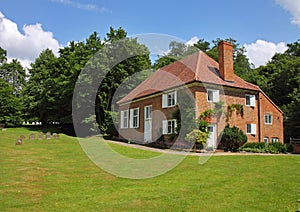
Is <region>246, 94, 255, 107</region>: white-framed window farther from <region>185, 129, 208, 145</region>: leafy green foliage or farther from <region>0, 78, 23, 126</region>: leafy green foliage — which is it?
<region>0, 78, 23, 126</region>: leafy green foliage

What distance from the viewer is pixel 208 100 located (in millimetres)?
23500

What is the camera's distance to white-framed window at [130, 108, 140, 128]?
1193 inches

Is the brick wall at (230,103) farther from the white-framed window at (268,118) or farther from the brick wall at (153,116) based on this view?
the brick wall at (153,116)

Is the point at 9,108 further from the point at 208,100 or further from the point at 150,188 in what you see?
the point at 150,188

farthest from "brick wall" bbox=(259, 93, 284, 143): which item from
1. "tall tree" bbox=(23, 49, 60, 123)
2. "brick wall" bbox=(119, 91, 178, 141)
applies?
"tall tree" bbox=(23, 49, 60, 123)

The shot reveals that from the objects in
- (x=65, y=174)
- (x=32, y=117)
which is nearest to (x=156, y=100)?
(x=65, y=174)

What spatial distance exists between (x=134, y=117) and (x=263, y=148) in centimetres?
1362

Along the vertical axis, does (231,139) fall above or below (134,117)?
below

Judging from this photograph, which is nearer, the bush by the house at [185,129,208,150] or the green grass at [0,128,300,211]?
the green grass at [0,128,300,211]

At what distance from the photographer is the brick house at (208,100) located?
23.2m

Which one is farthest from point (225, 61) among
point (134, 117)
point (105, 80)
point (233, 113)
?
point (105, 80)

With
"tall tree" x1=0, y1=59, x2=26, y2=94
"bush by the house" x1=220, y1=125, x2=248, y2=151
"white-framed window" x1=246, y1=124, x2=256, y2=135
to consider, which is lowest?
"bush by the house" x1=220, y1=125, x2=248, y2=151

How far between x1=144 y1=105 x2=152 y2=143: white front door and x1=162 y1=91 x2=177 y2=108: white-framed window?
288 centimetres

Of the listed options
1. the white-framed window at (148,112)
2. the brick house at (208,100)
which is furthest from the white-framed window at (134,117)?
the white-framed window at (148,112)
